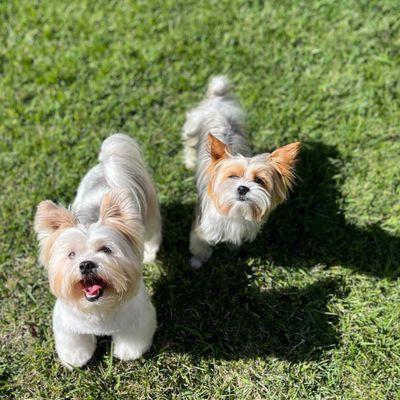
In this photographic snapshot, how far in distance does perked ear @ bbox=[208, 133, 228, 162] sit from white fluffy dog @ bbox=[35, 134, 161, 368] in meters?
0.63

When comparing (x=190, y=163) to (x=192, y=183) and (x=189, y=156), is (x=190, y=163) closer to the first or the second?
(x=189, y=156)

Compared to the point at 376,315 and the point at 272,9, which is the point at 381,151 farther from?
the point at 272,9

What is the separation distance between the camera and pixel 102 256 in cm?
338

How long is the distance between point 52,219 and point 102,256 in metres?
0.48

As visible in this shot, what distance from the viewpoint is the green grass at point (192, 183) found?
4691 millimetres

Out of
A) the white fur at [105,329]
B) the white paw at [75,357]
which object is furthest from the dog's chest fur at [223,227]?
the white paw at [75,357]

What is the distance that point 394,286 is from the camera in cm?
502

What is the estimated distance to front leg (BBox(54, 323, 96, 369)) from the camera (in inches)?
170

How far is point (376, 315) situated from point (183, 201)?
2.34 metres

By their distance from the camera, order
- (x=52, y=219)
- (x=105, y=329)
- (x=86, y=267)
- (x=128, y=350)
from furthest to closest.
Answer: (x=128, y=350) < (x=105, y=329) < (x=52, y=219) < (x=86, y=267)

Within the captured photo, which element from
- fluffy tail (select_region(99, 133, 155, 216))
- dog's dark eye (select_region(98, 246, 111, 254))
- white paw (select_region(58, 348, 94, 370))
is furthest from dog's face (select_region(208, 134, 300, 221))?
white paw (select_region(58, 348, 94, 370))

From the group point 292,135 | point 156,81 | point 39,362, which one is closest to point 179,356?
point 39,362

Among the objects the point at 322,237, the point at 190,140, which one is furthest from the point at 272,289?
the point at 190,140

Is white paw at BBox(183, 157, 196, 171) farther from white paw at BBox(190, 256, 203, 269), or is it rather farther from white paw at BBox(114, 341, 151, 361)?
white paw at BBox(114, 341, 151, 361)
